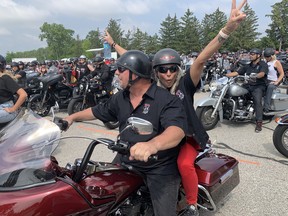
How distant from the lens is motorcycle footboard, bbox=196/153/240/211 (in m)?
2.93

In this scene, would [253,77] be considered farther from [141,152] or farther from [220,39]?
[141,152]

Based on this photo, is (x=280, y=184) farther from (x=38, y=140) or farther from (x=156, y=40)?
(x=156, y=40)

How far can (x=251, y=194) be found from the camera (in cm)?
408

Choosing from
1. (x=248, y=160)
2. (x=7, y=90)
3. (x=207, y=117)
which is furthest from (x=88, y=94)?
(x=248, y=160)

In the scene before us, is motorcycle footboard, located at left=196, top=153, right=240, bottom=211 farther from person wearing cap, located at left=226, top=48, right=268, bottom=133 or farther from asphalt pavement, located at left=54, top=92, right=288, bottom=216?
person wearing cap, located at left=226, top=48, right=268, bottom=133

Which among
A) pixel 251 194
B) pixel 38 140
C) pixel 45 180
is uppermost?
pixel 38 140

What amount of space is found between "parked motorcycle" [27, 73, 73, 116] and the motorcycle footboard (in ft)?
24.1

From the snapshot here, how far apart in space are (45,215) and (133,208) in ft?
2.80

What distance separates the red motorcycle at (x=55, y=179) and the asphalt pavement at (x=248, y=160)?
52cm

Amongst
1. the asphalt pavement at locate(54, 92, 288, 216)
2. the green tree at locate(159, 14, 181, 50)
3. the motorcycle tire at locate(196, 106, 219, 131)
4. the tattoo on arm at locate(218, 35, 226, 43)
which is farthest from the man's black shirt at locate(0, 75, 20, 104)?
the green tree at locate(159, 14, 181, 50)

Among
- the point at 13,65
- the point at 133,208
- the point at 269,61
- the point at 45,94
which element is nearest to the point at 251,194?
the point at 133,208

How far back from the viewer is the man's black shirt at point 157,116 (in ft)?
7.75

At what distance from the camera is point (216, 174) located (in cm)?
300

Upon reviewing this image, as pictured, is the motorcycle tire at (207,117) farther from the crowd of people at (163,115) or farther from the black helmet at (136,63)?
the black helmet at (136,63)
